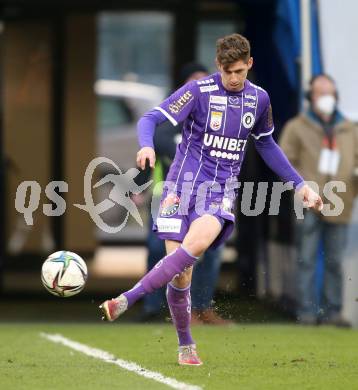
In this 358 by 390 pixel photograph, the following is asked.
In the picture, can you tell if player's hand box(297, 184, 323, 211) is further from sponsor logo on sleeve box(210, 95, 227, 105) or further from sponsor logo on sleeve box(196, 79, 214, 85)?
sponsor logo on sleeve box(196, 79, 214, 85)

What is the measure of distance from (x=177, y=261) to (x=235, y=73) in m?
1.17

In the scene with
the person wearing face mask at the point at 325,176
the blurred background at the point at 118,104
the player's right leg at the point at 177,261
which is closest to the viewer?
the player's right leg at the point at 177,261

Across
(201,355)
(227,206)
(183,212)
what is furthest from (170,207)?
(201,355)

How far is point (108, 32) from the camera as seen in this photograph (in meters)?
18.5

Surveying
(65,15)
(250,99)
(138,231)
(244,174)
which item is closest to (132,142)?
(138,231)

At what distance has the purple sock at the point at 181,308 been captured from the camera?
810 cm

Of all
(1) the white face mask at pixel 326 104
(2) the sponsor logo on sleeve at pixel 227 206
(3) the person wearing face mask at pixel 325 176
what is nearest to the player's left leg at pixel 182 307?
(2) the sponsor logo on sleeve at pixel 227 206

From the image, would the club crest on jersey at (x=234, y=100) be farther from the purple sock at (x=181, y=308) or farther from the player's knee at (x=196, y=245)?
the purple sock at (x=181, y=308)

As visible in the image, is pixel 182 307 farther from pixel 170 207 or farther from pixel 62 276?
pixel 62 276

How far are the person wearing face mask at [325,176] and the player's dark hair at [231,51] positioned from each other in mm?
3505

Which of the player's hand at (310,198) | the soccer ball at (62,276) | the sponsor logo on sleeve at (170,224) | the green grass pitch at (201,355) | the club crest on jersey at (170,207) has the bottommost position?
the green grass pitch at (201,355)

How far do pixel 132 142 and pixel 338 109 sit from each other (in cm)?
766

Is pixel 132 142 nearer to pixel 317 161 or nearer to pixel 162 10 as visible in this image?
pixel 162 10

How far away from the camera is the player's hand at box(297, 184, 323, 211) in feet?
26.2
